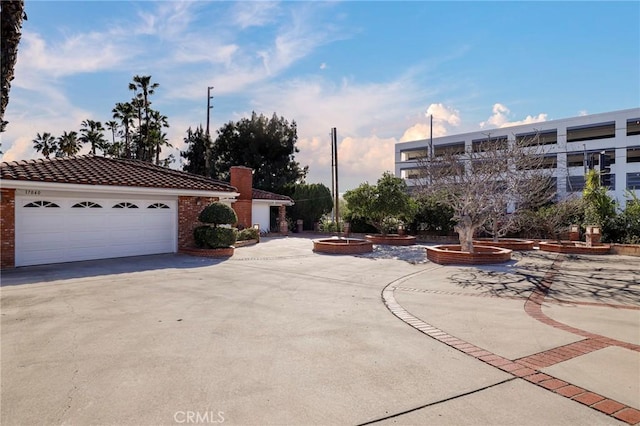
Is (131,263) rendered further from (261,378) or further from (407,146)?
(407,146)

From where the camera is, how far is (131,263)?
1203cm

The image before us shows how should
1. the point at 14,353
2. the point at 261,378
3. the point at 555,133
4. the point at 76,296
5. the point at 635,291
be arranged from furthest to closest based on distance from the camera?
the point at 555,133 → the point at 635,291 → the point at 76,296 → the point at 14,353 → the point at 261,378

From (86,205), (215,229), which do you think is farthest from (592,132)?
(86,205)

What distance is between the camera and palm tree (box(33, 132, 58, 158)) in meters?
41.2

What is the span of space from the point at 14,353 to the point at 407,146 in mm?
55675

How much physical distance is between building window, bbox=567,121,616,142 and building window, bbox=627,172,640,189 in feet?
14.7

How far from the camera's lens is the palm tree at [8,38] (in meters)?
2.85

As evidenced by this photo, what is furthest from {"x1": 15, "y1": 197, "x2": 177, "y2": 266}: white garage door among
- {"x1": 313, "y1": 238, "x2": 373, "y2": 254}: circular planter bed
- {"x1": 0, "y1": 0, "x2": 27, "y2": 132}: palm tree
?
{"x1": 0, "y1": 0, "x2": 27, "y2": 132}: palm tree

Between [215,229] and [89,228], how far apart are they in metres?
4.26

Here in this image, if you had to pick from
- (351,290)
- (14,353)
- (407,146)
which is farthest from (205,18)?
(407,146)

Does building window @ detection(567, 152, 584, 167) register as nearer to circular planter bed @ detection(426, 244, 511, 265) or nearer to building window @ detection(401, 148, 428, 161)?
building window @ detection(401, 148, 428, 161)

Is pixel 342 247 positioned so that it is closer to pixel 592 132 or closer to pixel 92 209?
pixel 92 209

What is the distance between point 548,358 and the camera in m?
4.39

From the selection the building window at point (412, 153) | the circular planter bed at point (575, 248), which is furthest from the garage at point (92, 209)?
the building window at point (412, 153)
